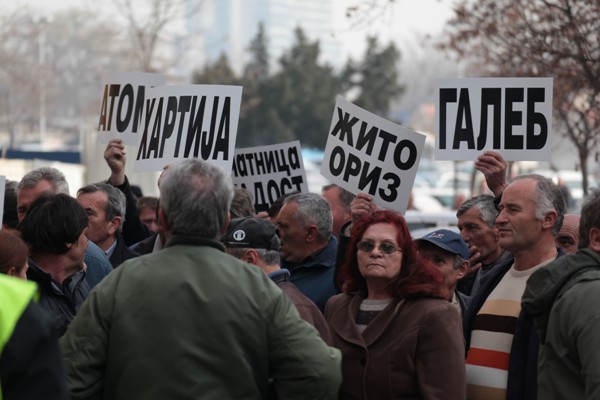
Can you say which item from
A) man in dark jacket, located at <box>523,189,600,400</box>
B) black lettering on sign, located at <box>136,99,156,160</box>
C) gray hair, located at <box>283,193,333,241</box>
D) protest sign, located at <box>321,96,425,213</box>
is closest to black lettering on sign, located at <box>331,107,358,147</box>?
protest sign, located at <box>321,96,425,213</box>

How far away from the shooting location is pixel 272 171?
9.76 meters

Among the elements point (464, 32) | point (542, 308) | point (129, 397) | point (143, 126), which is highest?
point (464, 32)

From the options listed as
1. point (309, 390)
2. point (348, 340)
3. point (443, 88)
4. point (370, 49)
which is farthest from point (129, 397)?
point (370, 49)

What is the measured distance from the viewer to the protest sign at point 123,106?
9336mm

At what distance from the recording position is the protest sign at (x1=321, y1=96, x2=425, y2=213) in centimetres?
767

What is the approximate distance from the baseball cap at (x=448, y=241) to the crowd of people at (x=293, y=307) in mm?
12

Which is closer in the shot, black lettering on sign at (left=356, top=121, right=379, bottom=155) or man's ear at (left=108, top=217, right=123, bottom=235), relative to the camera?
black lettering on sign at (left=356, top=121, right=379, bottom=155)

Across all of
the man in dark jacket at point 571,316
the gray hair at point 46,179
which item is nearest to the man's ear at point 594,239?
the man in dark jacket at point 571,316

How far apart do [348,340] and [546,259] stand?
3.89 ft

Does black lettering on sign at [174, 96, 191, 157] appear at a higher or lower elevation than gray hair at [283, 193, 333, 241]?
higher

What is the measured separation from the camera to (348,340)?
5406mm

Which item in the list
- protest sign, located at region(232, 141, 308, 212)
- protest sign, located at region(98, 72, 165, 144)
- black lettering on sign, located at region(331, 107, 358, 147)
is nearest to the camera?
black lettering on sign, located at region(331, 107, 358, 147)

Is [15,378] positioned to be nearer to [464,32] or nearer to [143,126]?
[143,126]

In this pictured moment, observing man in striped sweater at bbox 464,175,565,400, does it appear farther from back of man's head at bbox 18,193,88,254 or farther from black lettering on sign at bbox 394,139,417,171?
back of man's head at bbox 18,193,88,254
